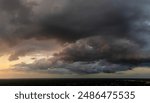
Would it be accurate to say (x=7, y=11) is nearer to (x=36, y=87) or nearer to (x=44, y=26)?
(x=44, y=26)

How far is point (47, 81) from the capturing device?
8.01 m

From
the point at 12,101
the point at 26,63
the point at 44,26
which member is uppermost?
the point at 44,26

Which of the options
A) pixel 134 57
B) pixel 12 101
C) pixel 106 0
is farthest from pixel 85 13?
pixel 12 101

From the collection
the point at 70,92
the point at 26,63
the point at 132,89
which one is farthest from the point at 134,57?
the point at 26,63

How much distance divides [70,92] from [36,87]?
477 millimetres

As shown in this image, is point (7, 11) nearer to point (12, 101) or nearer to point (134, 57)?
point (12, 101)

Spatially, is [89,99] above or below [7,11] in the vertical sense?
below

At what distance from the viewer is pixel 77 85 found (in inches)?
310

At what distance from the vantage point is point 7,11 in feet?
26.8

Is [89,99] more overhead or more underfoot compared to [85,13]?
more underfoot

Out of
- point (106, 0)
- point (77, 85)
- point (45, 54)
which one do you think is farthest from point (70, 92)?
point (106, 0)

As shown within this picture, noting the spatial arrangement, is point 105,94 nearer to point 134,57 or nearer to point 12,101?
point 134,57

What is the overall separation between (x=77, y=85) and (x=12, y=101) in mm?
943

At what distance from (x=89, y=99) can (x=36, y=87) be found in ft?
2.47
